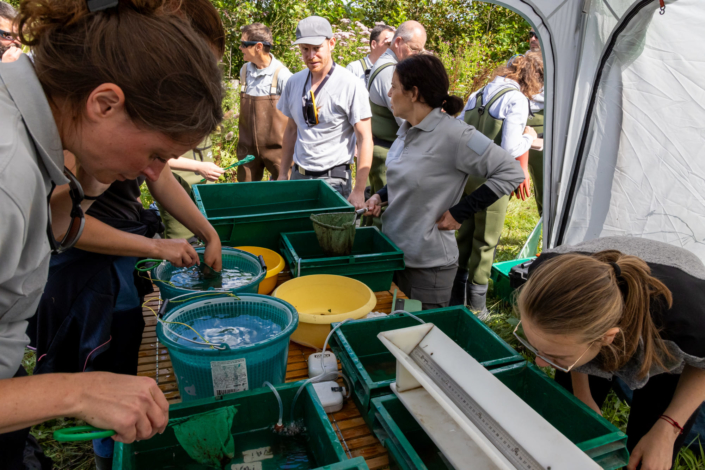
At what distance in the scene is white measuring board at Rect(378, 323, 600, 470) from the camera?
98 centimetres

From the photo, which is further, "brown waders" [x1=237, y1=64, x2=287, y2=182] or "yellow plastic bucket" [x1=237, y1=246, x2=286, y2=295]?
"brown waders" [x1=237, y1=64, x2=287, y2=182]

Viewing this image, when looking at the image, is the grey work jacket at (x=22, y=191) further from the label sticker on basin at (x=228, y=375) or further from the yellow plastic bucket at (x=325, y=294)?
the yellow plastic bucket at (x=325, y=294)

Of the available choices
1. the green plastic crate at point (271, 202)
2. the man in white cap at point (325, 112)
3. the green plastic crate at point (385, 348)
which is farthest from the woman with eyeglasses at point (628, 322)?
the man in white cap at point (325, 112)

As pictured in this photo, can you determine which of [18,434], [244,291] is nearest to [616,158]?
[244,291]

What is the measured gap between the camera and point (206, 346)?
3.94 ft

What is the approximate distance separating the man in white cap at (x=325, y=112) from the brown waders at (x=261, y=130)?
0.92m

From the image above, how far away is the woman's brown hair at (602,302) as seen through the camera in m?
1.25

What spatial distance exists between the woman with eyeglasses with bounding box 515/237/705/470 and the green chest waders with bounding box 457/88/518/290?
2.03 metres

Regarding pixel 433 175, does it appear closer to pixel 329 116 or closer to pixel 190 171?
pixel 329 116

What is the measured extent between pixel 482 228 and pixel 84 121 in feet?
10.2

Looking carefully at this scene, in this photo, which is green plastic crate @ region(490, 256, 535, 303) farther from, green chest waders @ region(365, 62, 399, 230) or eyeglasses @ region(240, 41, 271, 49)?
eyeglasses @ region(240, 41, 271, 49)

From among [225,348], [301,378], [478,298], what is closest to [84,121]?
[225,348]

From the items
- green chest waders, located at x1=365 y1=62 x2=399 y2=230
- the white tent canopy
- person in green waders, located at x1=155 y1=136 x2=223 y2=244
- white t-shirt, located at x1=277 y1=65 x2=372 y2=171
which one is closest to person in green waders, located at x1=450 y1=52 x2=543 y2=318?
the white tent canopy

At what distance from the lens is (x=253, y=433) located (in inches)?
46.7
